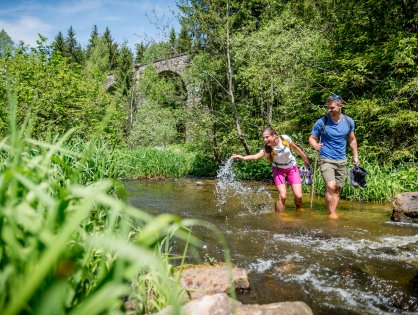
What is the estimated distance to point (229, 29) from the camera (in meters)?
14.2

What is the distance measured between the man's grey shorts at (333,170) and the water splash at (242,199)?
4.94 ft

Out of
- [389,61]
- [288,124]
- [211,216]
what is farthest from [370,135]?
[211,216]

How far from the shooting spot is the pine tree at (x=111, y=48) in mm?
49144

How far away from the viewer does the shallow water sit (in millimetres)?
2836

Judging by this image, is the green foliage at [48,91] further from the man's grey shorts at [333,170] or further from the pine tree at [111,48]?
the pine tree at [111,48]

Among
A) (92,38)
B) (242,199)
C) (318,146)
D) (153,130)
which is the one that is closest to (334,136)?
(318,146)

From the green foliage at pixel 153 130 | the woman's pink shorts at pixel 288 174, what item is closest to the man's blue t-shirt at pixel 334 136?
the woman's pink shorts at pixel 288 174

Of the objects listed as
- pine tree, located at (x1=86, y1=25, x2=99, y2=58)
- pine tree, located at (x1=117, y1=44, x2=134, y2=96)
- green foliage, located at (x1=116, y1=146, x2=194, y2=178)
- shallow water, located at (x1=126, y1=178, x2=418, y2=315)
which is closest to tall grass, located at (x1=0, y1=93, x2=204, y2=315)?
shallow water, located at (x1=126, y1=178, x2=418, y2=315)

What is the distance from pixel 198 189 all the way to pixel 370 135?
5835 mm

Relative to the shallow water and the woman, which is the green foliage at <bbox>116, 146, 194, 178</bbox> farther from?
the woman

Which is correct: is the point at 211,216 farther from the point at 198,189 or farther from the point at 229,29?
the point at 229,29

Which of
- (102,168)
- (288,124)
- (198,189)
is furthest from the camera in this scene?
(288,124)

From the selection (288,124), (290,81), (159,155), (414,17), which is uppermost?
(414,17)

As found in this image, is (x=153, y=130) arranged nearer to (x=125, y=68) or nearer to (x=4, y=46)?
(x=4, y=46)
